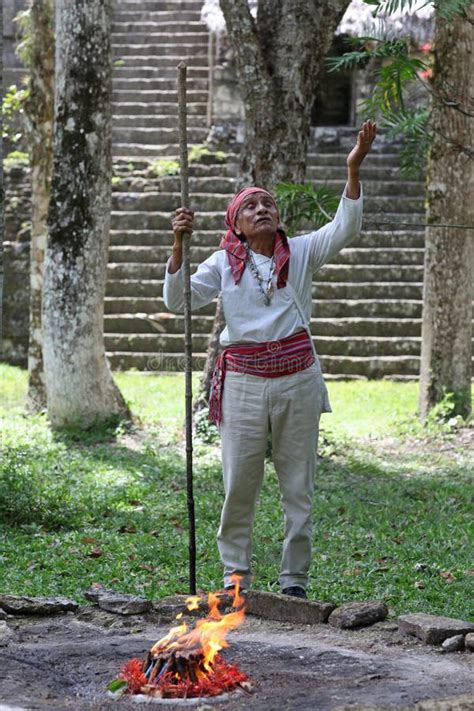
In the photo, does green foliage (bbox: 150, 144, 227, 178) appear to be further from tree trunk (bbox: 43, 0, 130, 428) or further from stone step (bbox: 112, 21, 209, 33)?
tree trunk (bbox: 43, 0, 130, 428)

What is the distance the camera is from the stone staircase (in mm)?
14797

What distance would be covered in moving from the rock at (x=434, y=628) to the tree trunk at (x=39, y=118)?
24.7 feet

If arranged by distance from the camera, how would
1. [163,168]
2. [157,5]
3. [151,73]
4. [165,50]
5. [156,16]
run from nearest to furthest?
1. [163,168]
2. [151,73]
3. [165,50]
4. [156,16]
5. [157,5]

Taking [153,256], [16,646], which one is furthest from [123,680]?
[153,256]

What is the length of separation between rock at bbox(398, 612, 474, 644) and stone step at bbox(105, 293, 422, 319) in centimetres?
1023

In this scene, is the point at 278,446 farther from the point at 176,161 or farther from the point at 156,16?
the point at 156,16

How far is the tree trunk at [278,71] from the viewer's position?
9531 millimetres

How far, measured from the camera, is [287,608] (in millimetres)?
5137

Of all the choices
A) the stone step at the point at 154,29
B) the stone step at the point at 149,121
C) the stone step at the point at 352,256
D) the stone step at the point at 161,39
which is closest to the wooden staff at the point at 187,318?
the stone step at the point at 352,256

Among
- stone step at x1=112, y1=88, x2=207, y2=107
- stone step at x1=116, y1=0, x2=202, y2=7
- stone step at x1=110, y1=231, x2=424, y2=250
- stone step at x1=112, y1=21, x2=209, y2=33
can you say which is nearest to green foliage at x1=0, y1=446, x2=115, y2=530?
stone step at x1=110, y1=231, x2=424, y2=250

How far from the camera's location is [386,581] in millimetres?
6105

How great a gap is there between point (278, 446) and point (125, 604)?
102cm

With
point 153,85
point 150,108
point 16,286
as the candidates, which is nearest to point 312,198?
point 16,286

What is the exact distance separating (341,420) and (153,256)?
16.7ft
